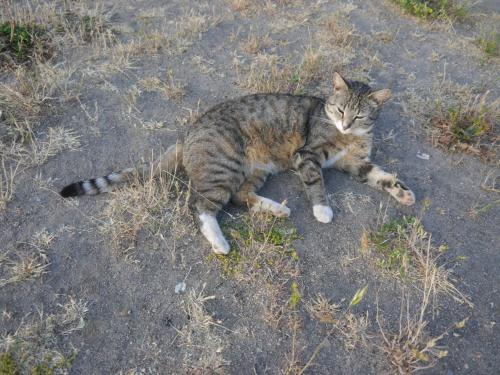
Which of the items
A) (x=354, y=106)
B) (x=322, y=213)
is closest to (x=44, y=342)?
(x=322, y=213)

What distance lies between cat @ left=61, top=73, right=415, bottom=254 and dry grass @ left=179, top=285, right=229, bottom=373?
2.57 ft

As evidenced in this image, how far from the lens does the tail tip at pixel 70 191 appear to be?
344 cm

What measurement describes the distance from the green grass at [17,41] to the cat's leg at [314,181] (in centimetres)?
385

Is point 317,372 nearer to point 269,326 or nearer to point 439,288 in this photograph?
point 269,326

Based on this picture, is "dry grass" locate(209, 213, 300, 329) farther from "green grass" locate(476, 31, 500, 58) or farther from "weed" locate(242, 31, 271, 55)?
"green grass" locate(476, 31, 500, 58)

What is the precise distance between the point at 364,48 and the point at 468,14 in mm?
2566

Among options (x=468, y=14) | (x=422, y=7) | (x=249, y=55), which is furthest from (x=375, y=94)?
(x=468, y=14)

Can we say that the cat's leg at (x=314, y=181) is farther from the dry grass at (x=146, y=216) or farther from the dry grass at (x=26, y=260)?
the dry grass at (x=26, y=260)

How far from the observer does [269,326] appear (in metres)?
2.79

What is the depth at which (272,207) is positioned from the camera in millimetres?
3531

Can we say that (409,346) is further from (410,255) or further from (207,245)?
(207,245)

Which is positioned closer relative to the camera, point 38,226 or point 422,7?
point 38,226

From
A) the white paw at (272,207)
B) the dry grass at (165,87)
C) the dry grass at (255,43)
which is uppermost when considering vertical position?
the dry grass at (255,43)

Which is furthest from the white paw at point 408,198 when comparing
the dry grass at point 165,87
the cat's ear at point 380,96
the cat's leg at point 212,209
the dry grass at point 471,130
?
the dry grass at point 165,87
